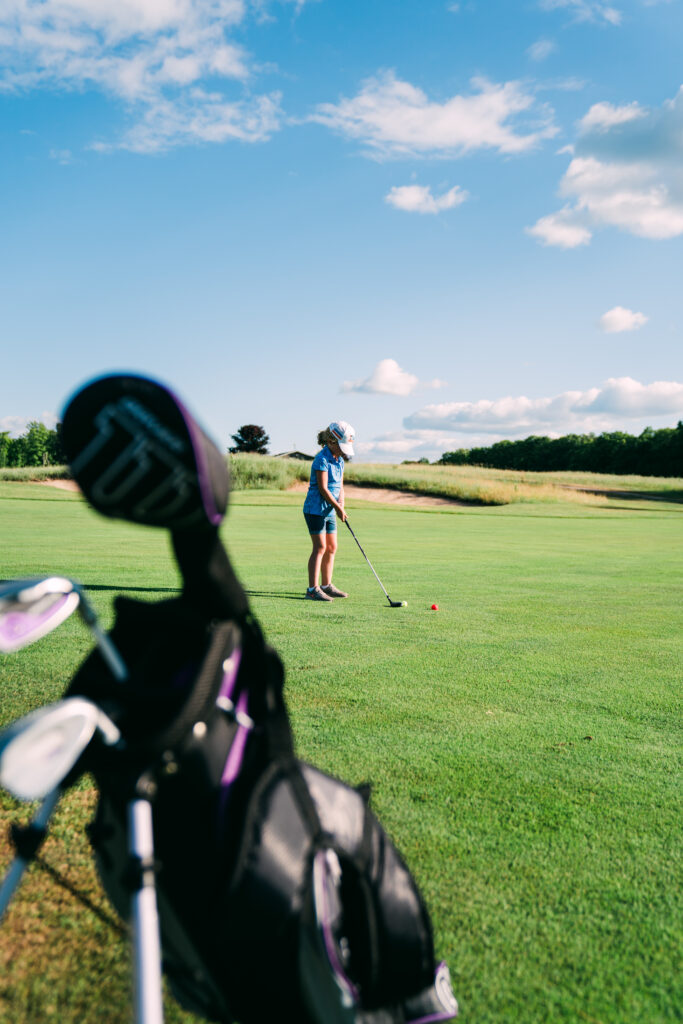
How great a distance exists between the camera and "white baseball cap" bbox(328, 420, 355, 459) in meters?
8.50

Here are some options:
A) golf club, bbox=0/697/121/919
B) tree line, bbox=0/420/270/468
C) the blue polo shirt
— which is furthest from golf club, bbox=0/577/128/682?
tree line, bbox=0/420/270/468

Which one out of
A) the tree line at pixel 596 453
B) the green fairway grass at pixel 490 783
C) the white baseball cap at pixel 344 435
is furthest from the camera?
the tree line at pixel 596 453

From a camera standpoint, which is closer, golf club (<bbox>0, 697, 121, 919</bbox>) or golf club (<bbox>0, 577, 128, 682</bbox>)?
golf club (<bbox>0, 697, 121, 919</bbox>)

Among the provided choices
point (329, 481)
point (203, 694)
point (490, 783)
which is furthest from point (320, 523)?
point (203, 694)

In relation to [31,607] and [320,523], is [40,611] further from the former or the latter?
[320,523]

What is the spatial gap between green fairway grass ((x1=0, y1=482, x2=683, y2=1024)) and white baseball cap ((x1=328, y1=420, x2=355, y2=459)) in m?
1.80

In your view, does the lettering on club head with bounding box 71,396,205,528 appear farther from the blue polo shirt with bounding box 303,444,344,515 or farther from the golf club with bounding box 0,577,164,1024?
the blue polo shirt with bounding box 303,444,344,515

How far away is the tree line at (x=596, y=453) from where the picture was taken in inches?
3206

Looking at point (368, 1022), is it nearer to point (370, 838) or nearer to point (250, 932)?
point (370, 838)

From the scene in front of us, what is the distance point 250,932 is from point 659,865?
2040mm

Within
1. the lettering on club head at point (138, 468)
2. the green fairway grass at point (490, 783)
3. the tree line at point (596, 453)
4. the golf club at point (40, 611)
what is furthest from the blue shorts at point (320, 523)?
the tree line at point (596, 453)

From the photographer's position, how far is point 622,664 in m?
6.01

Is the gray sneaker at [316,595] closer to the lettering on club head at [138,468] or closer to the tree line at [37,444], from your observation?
the lettering on club head at [138,468]

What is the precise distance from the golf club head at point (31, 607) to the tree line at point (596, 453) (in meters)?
85.5
